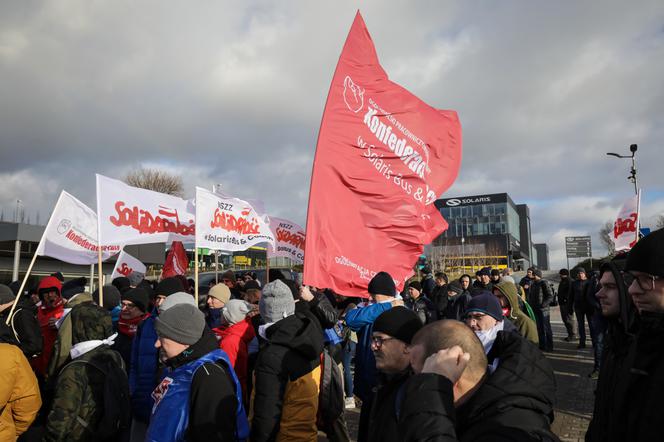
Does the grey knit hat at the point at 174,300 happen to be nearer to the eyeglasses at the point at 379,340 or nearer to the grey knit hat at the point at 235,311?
the grey knit hat at the point at 235,311

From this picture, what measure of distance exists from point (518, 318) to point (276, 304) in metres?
3.47

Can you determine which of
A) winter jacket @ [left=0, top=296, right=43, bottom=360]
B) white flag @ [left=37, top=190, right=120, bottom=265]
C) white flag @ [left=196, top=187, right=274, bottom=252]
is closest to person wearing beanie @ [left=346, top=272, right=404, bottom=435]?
winter jacket @ [left=0, top=296, right=43, bottom=360]

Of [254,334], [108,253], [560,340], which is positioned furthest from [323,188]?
[560,340]

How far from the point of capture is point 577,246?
30672mm

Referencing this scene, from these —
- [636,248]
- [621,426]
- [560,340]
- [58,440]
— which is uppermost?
[636,248]

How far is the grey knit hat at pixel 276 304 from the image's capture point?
3727mm

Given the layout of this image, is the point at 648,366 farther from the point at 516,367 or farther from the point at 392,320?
the point at 392,320

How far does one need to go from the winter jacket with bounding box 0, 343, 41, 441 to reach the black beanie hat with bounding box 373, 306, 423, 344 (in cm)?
247

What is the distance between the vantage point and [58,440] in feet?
9.97

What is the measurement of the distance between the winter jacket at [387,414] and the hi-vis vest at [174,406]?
0.94 metres

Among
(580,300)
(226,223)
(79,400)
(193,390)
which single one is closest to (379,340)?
(193,390)

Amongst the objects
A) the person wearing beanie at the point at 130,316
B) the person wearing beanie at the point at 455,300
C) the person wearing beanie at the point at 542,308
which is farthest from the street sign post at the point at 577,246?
the person wearing beanie at the point at 130,316

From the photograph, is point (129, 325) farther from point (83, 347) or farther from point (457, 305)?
point (457, 305)

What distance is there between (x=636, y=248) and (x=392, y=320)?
51.6 inches
